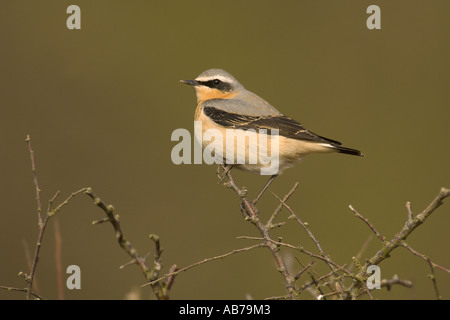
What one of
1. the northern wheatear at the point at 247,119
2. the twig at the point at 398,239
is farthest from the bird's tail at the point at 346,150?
the twig at the point at 398,239

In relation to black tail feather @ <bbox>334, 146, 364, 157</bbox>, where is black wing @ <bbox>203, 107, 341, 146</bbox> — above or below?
above

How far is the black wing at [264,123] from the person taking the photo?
11.1 feet

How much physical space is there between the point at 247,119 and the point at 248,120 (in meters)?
0.01

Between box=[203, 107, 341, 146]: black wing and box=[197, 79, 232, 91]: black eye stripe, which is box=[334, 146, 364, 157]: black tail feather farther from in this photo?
box=[197, 79, 232, 91]: black eye stripe

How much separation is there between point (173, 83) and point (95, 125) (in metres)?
0.87

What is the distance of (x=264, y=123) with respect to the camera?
3453 mm

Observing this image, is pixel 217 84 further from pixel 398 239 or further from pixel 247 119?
pixel 398 239

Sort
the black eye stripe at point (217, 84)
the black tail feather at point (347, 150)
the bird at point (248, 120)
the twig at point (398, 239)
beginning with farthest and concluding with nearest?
the black eye stripe at point (217, 84) < the bird at point (248, 120) < the black tail feather at point (347, 150) < the twig at point (398, 239)

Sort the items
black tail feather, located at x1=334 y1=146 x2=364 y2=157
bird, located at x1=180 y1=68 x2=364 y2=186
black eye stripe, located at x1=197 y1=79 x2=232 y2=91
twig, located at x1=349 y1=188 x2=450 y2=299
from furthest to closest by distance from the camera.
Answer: black eye stripe, located at x1=197 y1=79 x2=232 y2=91 → bird, located at x1=180 y1=68 x2=364 y2=186 → black tail feather, located at x1=334 y1=146 x2=364 y2=157 → twig, located at x1=349 y1=188 x2=450 y2=299

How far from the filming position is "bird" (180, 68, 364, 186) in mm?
3322

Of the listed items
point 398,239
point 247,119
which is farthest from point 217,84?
point 398,239

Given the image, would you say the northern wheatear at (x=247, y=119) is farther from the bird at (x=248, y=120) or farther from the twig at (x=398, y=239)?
the twig at (x=398, y=239)

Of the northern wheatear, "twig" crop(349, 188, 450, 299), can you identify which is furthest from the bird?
"twig" crop(349, 188, 450, 299)

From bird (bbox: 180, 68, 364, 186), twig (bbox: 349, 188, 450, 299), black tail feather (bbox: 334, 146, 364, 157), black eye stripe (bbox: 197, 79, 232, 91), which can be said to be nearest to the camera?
twig (bbox: 349, 188, 450, 299)
